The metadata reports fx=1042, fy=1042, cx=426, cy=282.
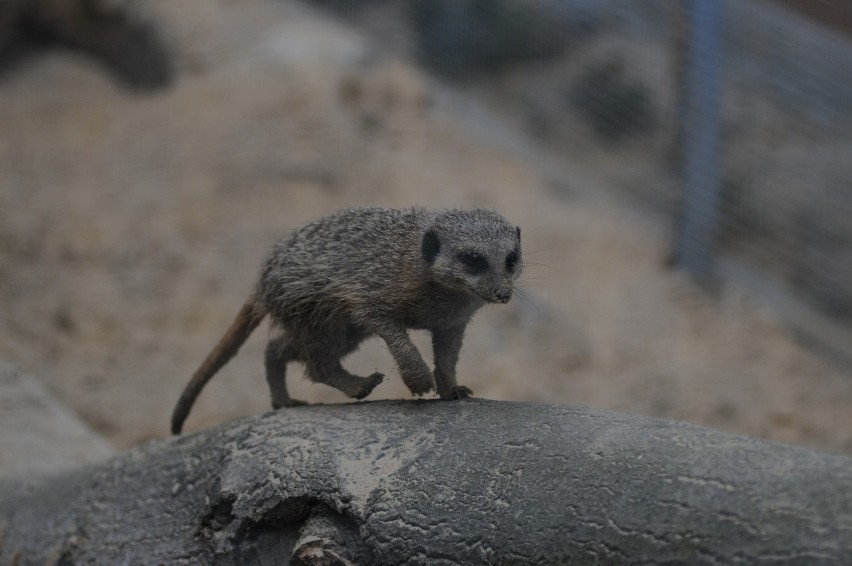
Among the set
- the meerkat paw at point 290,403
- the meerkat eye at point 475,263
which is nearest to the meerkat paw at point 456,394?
the meerkat eye at point 475,263

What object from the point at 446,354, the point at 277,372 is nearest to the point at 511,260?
the point at 446,354

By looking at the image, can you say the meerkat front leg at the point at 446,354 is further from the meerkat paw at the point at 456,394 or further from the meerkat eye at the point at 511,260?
the meerkat eye at the point at 511,260

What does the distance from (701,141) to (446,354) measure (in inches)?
203

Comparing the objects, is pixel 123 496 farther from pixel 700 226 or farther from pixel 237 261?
pixel 700 226

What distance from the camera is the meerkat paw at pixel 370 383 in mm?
3670

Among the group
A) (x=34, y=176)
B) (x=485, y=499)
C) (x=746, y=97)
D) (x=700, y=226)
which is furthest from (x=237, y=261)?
(x=485, y=499)

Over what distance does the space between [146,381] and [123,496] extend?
2775mm

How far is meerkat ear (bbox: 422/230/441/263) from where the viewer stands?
3.45 m

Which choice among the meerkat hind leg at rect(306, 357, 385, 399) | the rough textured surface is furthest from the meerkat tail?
the meerkat hind leg at rect(306, 357, 385, 399)

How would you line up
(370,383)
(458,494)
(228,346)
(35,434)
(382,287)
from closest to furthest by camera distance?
(458,494) → (382,287) → (370,383) → (228,346) → (35,434)

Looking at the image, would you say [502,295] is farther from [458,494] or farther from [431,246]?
[458,494]

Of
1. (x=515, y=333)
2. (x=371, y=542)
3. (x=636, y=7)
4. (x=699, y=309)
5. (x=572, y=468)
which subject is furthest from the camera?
(x=636, y=7)

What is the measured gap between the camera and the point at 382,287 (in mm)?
3549

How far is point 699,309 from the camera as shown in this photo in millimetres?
7766
